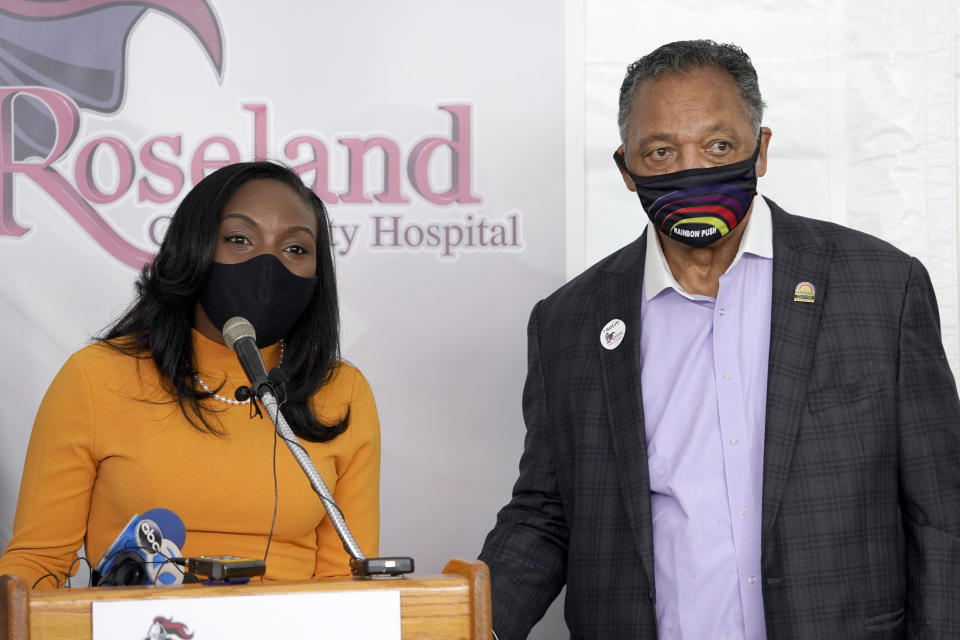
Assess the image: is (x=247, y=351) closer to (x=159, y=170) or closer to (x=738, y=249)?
(x=738, y=249)

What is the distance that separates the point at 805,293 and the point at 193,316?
127cm

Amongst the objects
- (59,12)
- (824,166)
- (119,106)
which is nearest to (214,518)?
(119,106)

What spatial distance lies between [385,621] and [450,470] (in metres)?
1.74

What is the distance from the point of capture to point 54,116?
3.03 meters

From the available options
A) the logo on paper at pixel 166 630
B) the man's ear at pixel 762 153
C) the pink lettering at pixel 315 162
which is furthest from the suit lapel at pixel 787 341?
the pink lettering at pixel 315 162

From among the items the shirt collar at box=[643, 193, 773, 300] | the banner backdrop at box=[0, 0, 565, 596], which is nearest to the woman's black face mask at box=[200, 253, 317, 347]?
the shirt collar at box=[643, 193, 773, 300]

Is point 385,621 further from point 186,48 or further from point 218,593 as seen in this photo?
point 186,48

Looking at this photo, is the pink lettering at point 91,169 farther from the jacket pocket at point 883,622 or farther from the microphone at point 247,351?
the jacket pocket at point 883,622

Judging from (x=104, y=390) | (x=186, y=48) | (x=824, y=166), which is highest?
(x=186, y=48)

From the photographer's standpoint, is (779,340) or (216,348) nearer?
(779,340)

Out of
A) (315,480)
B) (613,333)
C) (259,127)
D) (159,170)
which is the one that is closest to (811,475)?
(613,333)

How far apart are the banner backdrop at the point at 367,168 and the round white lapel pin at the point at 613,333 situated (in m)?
0.72

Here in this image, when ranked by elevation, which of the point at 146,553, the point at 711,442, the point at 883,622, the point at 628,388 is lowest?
the point at 883,622

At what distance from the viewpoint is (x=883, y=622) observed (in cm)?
202
